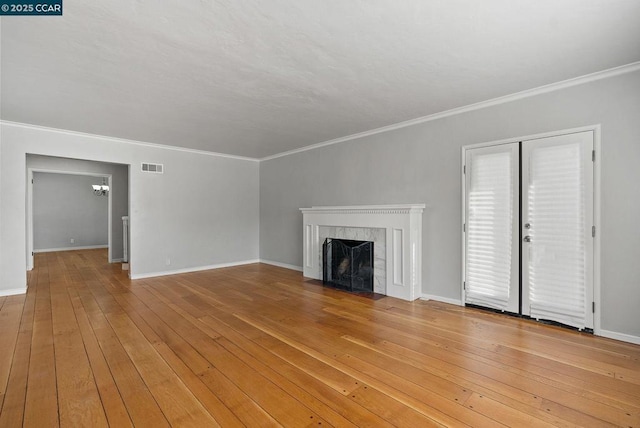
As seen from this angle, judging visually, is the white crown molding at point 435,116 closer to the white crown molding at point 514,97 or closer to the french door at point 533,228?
the white crown molding at point 514,97

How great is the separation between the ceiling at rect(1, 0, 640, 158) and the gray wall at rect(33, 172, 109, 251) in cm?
743

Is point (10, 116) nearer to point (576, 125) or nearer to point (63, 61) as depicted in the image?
point (63, 61)

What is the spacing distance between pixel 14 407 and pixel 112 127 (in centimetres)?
408

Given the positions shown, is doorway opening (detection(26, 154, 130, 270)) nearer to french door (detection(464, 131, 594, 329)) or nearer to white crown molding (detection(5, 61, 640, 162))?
white crown molding (detection(5, 61, 640, 162))

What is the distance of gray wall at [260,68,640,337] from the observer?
116 inches

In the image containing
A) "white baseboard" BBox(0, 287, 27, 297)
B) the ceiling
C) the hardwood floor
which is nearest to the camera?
the hardwood floor

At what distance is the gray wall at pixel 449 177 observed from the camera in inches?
116

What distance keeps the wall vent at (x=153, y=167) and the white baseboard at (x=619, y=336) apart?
7.06 metres

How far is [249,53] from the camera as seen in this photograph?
2604 millimetres

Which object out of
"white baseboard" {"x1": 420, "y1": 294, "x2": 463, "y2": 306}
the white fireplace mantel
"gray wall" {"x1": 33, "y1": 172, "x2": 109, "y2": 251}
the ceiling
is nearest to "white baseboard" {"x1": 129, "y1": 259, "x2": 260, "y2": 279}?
the ceiling

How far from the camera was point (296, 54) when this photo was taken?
2.63 meters

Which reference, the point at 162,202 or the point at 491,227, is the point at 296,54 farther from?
the point at 162,202

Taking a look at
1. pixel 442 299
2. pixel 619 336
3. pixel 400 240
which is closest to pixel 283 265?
pixel 400 240

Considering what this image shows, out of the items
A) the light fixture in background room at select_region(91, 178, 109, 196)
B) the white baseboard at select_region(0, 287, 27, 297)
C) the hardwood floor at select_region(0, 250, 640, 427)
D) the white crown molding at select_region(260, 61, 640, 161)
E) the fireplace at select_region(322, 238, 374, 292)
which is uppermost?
the white crown molding at select_region(260, 61, 640, 161)
